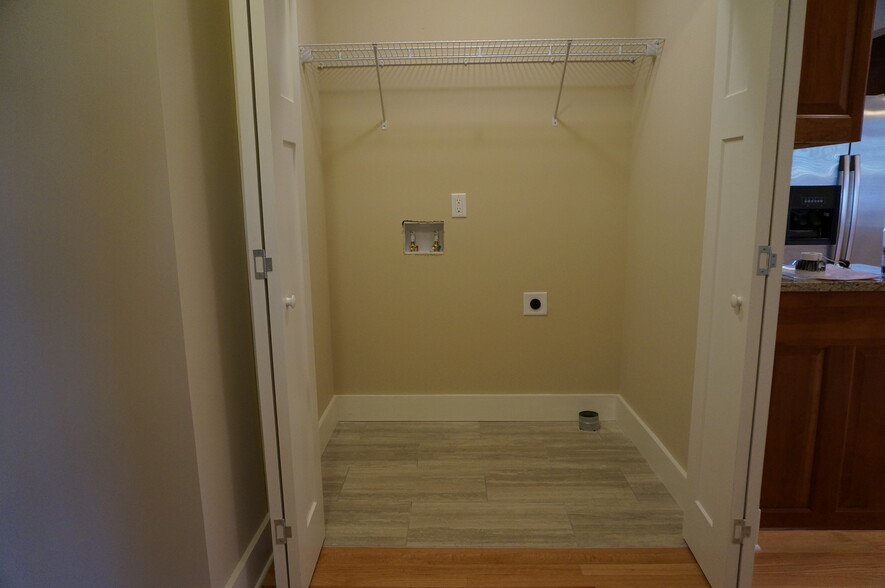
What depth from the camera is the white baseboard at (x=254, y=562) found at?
1.54 metres

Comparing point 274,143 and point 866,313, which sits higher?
point 274,143

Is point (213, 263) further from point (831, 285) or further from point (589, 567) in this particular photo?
point (831, 285)

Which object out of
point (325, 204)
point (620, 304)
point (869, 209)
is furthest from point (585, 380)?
point (869, 209)

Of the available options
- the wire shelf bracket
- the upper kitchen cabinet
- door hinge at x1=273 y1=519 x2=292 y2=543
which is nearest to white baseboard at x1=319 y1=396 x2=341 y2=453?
door hinge at x1=273 y1=519 x2=292 y2=543

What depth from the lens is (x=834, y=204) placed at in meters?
3.12

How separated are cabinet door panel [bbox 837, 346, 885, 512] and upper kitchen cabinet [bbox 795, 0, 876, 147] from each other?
0.78m

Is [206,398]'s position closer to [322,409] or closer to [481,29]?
[322,409]

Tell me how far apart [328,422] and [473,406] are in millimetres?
791

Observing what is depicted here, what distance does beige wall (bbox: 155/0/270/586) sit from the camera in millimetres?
1246

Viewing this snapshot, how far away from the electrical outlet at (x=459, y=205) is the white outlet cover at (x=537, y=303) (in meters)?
0.54

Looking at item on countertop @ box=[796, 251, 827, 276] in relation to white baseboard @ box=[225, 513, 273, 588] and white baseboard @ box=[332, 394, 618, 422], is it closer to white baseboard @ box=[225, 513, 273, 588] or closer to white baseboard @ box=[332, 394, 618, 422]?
white baseboard @ box=[332, 394, 618, 422]

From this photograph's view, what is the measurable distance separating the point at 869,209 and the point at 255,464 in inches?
146

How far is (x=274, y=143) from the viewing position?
1404 mm

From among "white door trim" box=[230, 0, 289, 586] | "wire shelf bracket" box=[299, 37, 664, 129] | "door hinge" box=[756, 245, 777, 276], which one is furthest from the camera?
"wire shelf bracket" box=[299, 37, 664, 129]
